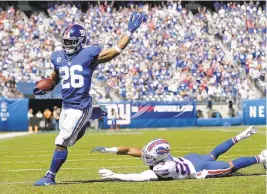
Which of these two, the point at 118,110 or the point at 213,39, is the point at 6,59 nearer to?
the point at 118,110

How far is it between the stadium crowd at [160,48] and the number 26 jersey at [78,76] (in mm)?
22523

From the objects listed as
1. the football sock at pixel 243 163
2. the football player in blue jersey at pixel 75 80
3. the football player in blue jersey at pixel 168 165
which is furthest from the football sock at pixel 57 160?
the football sock at pixel 243 163

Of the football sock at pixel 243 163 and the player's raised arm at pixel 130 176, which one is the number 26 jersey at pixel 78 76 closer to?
the player's raised arm at pixel 130 176

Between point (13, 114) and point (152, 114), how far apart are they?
6487 millimetres

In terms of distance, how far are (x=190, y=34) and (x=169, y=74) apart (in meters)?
4.11

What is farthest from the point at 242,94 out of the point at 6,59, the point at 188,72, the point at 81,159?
the point at 81,159

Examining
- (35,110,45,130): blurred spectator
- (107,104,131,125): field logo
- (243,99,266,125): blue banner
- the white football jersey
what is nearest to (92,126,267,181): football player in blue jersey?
the white football jersey

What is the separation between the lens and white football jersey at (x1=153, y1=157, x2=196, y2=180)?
25.2 feet

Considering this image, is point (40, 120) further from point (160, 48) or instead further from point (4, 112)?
point (160, 48)

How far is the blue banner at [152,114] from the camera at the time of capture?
2983 cm

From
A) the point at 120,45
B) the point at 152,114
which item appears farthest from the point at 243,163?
the point at 152,114

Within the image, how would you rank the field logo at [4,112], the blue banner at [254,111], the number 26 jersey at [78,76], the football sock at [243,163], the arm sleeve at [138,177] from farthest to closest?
the blue banner at [254,111]
the field logo at [4,112]
the football sock at [243,163]
the number 26 jersey at [78,76]
the arm sleeve at [138,177]

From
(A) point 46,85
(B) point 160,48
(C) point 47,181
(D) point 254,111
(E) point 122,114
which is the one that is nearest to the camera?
(C) point 47,181

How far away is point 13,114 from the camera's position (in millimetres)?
28719
